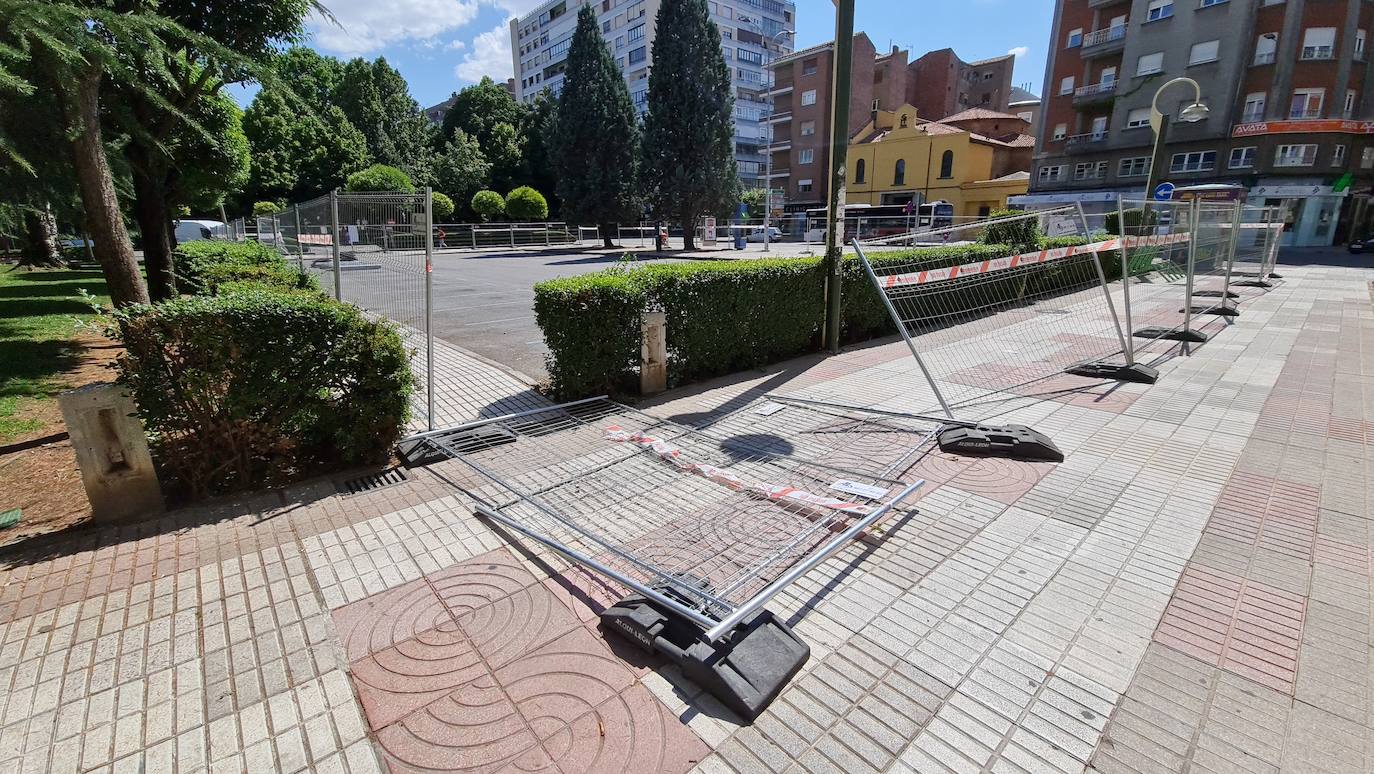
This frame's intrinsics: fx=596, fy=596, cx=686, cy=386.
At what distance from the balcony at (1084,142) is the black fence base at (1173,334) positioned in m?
36.6

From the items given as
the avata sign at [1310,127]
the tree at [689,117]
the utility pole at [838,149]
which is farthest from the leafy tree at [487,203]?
the avata sign at [1310,127]

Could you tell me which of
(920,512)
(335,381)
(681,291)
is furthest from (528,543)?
(681,291)

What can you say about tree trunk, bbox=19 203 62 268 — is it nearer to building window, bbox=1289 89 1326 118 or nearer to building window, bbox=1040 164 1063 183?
building window, bbox=1040 164 1063 183

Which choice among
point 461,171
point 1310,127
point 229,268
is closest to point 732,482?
point 229,268

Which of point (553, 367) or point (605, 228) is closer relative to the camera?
point (553, 367)

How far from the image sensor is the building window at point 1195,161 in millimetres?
34156

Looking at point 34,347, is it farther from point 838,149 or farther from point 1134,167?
point 1134,167

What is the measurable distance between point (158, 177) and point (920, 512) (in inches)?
520

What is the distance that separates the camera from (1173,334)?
9602mm

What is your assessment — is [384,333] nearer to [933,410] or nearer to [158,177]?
[933,410]

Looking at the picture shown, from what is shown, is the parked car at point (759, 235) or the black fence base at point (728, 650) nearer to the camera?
the black fence base at point (728, 650)

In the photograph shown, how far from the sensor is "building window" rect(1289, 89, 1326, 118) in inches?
1247

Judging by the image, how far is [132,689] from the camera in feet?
7.86

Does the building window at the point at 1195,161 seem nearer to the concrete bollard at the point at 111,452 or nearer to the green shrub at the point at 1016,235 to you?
the green shrub at the point at 1016,235
